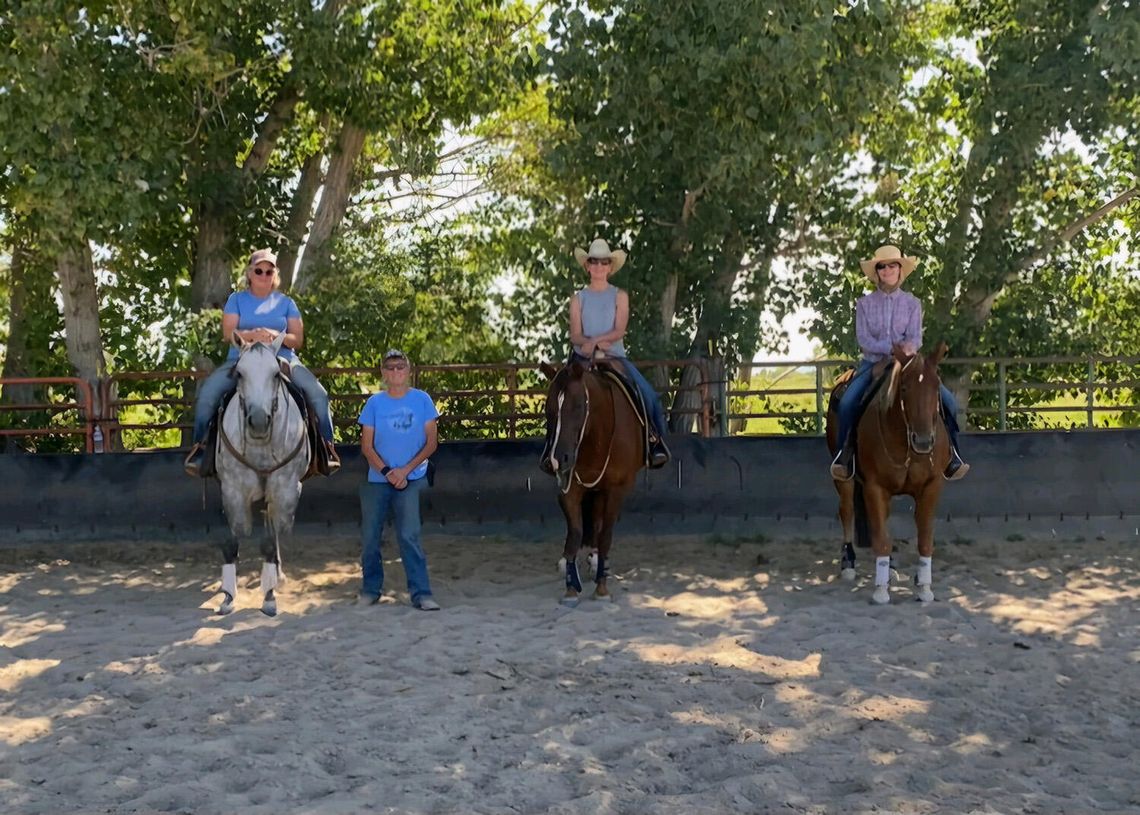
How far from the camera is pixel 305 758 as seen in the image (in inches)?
196

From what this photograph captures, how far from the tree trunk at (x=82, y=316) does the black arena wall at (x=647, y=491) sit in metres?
2.31

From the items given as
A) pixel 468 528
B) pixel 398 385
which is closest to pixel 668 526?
pixel 468 528

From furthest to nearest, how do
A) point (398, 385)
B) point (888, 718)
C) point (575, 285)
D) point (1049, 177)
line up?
1. point (1049, 177)
2. point (575, 285)
3. point (398, 385)
4. point (888, 718)

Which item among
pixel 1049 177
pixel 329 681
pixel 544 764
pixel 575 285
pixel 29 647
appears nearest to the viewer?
pixel 544 764

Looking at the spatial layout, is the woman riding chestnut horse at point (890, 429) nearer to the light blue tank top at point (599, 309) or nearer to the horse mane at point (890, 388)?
the horse mane at point (890, 388)

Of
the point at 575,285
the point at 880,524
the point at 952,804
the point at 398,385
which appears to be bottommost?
the point at 952,804

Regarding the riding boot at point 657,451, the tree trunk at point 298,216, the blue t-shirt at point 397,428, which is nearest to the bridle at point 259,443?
the blue t-shirt at point 397,428

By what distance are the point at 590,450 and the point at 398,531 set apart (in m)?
1.50

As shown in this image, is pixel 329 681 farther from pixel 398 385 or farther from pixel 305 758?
pixel 398 385

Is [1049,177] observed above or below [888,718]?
above

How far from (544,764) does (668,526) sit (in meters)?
6.60

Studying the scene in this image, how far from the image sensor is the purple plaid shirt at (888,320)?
28.6 ft

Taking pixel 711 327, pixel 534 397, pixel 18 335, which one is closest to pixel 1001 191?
pixel 711 327

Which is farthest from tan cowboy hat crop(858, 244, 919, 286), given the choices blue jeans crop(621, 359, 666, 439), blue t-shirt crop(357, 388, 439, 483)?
blue t-shirt crop(357, 388, 439, 483)
